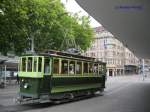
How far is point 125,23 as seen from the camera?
1731 cm

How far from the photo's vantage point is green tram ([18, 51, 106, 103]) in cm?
1719

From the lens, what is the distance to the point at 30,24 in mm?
29656

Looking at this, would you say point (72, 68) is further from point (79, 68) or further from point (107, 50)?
point (107, 50)

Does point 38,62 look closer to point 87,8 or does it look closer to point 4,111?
point 4,111

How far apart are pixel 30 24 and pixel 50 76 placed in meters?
12.9

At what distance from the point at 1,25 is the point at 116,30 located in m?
10.7

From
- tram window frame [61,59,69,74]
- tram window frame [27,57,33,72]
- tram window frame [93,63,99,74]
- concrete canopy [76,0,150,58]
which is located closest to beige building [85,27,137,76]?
tram window frame [93,63,99,74]

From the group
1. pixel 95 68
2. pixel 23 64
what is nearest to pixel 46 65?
pixel 23 64

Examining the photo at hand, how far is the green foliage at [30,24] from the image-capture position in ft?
86.0

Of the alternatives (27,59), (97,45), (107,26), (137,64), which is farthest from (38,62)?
(137,64)

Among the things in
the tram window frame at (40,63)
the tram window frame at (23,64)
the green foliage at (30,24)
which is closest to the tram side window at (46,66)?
the tram window frame at (40,63)

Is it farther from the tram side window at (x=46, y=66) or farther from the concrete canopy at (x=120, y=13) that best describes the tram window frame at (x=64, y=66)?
the concrete canopy at (x=120, y=13)

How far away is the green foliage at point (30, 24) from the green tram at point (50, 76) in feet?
26.1

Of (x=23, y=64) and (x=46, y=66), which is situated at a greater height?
(x=23, y=64)
